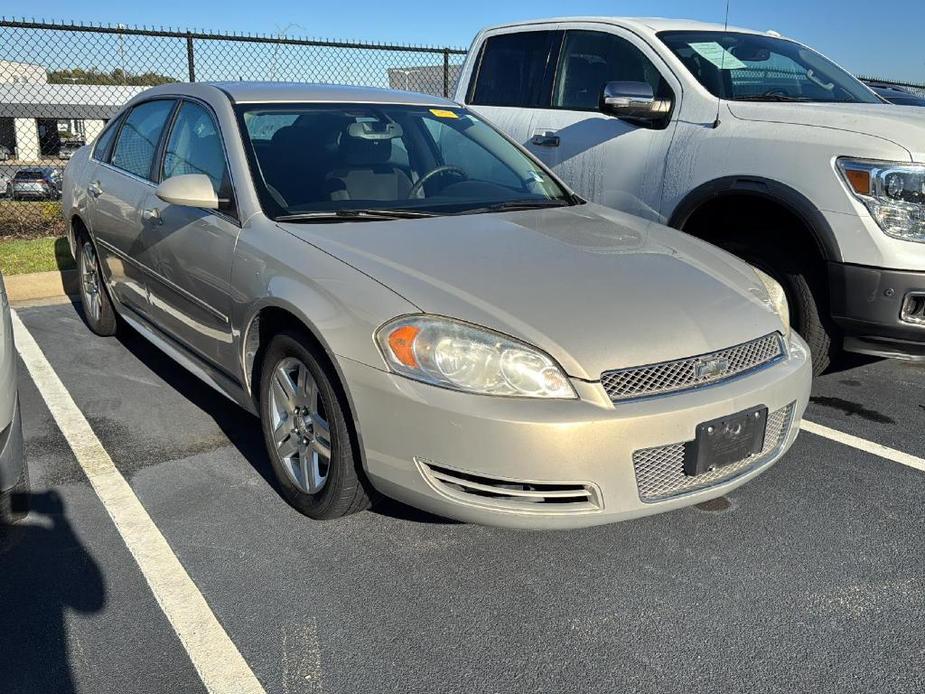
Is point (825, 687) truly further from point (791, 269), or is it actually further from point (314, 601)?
point (791, 269)

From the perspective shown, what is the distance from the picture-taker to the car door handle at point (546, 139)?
17.9ft

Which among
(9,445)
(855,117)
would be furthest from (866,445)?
(9,445)

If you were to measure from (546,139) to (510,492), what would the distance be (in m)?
3.55

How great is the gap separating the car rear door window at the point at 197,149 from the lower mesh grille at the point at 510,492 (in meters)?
1.61

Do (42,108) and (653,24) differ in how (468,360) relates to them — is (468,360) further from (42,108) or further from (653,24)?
(42,108)

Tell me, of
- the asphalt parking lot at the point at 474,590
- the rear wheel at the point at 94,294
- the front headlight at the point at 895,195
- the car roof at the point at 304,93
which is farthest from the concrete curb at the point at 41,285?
the front headlight at the point at 895,195

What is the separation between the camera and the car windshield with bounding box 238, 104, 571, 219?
343 cm

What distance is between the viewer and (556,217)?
12.0 ft

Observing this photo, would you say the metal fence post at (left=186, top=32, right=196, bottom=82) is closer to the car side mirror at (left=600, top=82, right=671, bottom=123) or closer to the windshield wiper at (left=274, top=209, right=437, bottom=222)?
the car side mirror at (left=600, top=82, right=671, bottom=123)

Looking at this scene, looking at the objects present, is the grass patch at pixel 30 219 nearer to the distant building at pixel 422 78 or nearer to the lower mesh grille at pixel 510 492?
the distant building at pixel 422 78

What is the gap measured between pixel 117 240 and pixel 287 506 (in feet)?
6.97

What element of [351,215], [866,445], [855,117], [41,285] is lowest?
[41,285]

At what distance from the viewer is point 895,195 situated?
3762 mm

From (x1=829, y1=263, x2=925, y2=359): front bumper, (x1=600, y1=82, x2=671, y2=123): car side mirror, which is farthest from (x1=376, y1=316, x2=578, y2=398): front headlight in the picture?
(x1=600, y1=82, x2=671, y2=123): car side mirror
